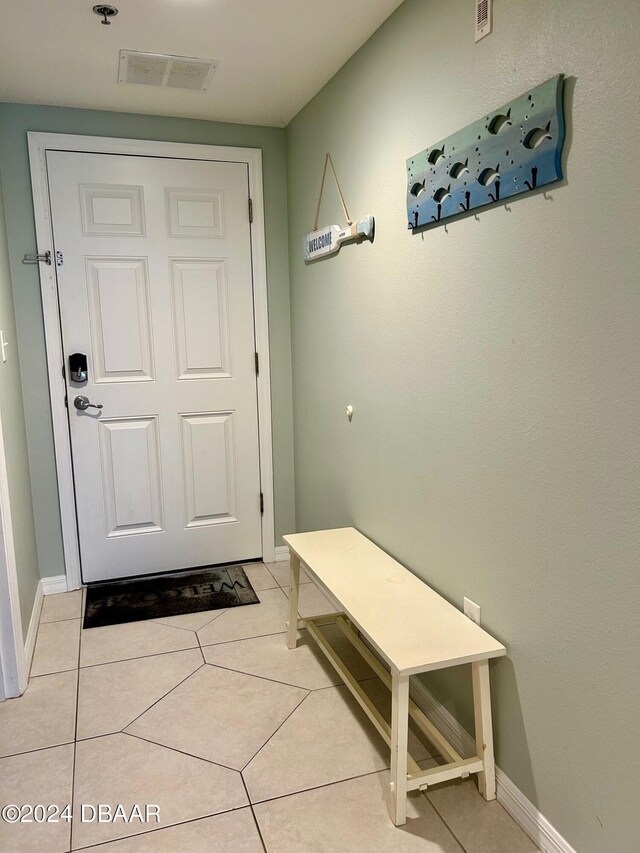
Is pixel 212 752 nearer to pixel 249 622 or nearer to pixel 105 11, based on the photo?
pixel 249 622

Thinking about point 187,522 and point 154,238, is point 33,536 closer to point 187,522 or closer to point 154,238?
point 187,522

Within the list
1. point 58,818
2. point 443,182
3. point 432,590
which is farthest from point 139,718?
point 443,182

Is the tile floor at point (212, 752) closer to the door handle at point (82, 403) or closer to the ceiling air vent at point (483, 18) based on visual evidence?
the door handle at point (82, 403)

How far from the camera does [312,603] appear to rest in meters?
3.06

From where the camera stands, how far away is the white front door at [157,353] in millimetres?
3076

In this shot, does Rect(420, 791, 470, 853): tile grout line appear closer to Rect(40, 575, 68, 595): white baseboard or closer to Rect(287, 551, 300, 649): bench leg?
Rect(287, 551, 300, 649): bench leg

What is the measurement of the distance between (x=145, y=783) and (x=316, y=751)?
20.8 inches

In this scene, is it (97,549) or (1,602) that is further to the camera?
(97,549)

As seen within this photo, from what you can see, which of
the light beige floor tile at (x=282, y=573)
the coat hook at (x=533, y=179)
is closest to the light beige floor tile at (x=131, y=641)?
the light beige floor tile at (x=282, y=573)

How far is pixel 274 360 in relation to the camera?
3463 millimetres

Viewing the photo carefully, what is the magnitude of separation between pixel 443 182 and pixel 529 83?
392 mm

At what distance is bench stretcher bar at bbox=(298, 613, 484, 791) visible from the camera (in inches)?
66.8

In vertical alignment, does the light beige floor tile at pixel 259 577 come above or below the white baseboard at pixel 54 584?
below

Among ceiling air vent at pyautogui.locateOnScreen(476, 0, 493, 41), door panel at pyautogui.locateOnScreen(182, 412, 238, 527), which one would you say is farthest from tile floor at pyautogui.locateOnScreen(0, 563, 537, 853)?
ceiling air vent at pyautogui.locateOnScreen(476, 0, 493, 41)
